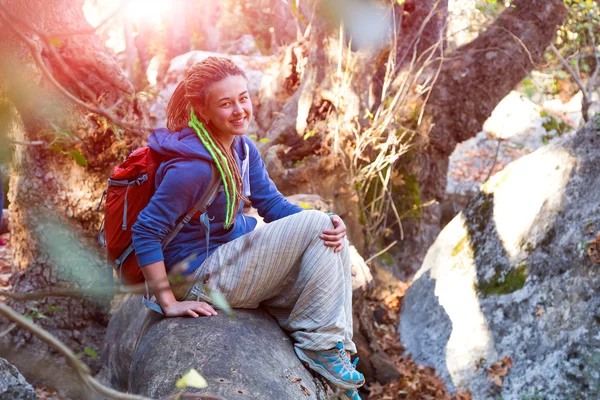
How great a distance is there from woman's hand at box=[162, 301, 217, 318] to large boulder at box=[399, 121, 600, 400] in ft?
8.24

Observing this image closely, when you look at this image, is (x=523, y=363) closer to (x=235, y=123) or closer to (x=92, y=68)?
(x=235, y=123)

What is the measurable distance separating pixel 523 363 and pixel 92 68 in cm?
376

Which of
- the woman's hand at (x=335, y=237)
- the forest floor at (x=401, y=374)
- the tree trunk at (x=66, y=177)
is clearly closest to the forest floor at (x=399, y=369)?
the forest floor at (x=401, y=374)

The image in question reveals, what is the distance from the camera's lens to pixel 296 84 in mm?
7625

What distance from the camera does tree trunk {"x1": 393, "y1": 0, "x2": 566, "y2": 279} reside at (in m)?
6.75

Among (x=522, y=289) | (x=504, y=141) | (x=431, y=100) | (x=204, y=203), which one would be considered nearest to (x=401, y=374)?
(x=522, y=289)

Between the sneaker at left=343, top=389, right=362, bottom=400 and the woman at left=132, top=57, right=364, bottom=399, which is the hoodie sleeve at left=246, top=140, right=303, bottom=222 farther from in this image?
the sneaker at left=343, top=389, right=362, bottom=400

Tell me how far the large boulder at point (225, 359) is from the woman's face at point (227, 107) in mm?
897

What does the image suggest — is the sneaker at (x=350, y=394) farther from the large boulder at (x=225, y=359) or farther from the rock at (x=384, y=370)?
the rock at (x=384, y=370)

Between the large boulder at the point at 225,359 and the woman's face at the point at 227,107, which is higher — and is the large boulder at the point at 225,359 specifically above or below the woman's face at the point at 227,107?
below

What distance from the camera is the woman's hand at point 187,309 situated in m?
2.78

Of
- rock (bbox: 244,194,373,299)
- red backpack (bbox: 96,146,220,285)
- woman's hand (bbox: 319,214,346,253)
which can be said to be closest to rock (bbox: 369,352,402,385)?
rock (bbox: 244,194,373,299)

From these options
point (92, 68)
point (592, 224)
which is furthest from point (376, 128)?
point (92, 68)

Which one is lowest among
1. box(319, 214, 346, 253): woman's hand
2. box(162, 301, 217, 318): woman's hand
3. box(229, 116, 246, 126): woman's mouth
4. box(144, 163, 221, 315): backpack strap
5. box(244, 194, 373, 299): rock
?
box(244, 194, 373, 299): rock
